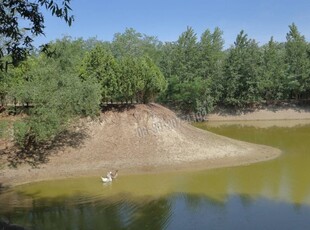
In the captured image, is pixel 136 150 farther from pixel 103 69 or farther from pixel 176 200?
pixel 176 200

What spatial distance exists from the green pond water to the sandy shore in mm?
1432

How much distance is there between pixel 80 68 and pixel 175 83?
23004mm

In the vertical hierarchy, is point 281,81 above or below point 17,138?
above

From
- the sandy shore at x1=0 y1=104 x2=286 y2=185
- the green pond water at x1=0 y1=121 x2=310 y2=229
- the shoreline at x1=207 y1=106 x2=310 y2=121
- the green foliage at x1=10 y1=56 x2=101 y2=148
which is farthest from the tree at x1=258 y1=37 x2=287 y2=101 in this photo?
the green foliage at x1=10 y1=56 x2=101 y2=148

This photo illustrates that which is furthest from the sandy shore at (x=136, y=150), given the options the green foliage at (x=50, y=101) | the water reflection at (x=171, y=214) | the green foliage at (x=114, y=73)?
the water reflection at (x=171, y=214)

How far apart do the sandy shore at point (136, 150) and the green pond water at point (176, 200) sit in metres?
1.43

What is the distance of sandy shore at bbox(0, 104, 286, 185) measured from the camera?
82.9ft

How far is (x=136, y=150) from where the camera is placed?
27797mm

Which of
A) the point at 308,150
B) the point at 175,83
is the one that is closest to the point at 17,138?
the point at 308,150

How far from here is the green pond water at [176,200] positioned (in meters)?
16.7

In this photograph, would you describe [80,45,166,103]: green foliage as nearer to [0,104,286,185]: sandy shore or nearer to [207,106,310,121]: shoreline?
[0,104,286,185]: sandy shore

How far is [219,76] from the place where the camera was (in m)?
53.8

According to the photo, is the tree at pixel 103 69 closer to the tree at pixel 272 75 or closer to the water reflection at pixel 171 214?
the water reflection at pixel 171 214

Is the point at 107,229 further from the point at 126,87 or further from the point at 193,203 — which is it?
the point at 126,87
